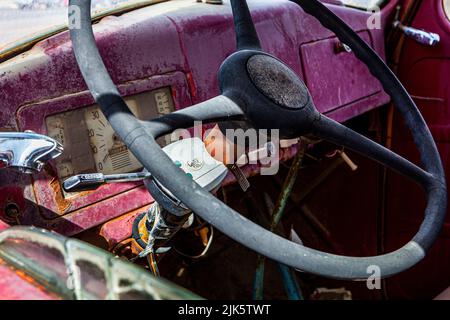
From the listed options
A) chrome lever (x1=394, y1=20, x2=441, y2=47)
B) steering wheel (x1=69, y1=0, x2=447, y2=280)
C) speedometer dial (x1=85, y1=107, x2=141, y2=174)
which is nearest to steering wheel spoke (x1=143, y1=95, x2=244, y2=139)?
steering wheel (x1=69, y1=0, x2=447, y2=280)

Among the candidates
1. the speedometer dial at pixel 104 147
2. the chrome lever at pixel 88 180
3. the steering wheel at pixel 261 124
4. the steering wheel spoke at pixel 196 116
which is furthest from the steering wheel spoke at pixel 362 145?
the speedometer dial at pixel 104 147

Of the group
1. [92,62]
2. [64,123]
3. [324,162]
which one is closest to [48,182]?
[64,123]

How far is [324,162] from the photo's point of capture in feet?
7.57

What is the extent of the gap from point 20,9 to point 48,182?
0.60 m

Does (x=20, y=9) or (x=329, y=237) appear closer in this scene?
(x=20, y=9)

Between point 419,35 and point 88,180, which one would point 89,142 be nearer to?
point 88,180

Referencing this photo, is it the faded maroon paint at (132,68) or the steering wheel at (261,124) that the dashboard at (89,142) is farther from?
the steering wheel at (261,124)

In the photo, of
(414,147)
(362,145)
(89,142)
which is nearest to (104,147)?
(89,142)

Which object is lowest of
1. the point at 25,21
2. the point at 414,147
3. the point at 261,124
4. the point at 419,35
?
the point at 414,147

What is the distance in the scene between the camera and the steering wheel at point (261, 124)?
0.91 meters

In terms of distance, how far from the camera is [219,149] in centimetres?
118

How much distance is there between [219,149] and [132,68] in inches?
16.1

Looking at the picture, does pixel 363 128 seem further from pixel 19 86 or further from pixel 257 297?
pixel 19 86

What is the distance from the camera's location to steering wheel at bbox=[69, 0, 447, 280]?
0.91 meters
